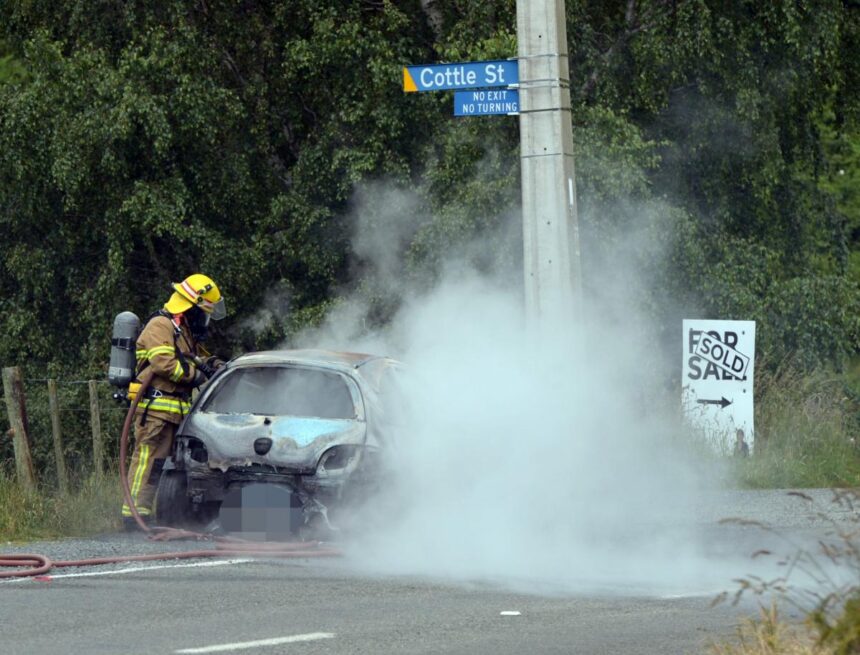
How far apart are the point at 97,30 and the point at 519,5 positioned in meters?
8.06

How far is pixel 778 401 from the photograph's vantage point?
639 inches

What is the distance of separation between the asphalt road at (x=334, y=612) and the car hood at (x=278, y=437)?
0.86 meters

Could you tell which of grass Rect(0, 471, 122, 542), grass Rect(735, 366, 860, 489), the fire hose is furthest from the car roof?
grass Rect(735, 366, 860, 489)

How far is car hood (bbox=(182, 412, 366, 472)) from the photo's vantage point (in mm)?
10523

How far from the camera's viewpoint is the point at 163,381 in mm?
11648

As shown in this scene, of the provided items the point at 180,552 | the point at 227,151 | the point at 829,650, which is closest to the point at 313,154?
the point at 227,151

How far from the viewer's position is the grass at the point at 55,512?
1128 cm

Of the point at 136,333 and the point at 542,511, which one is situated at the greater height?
the point at 136,333

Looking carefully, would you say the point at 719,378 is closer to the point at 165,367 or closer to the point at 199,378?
the point at 199,378

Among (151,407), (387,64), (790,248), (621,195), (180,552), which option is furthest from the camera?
(790,248)

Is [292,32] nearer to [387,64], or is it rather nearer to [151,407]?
[387,64]

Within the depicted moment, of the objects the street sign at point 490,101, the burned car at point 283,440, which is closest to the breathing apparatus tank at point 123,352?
the burned car at point 283,440

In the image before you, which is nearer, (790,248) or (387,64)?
(387,64)

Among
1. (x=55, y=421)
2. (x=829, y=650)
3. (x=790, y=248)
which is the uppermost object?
(x=790, y=248)
